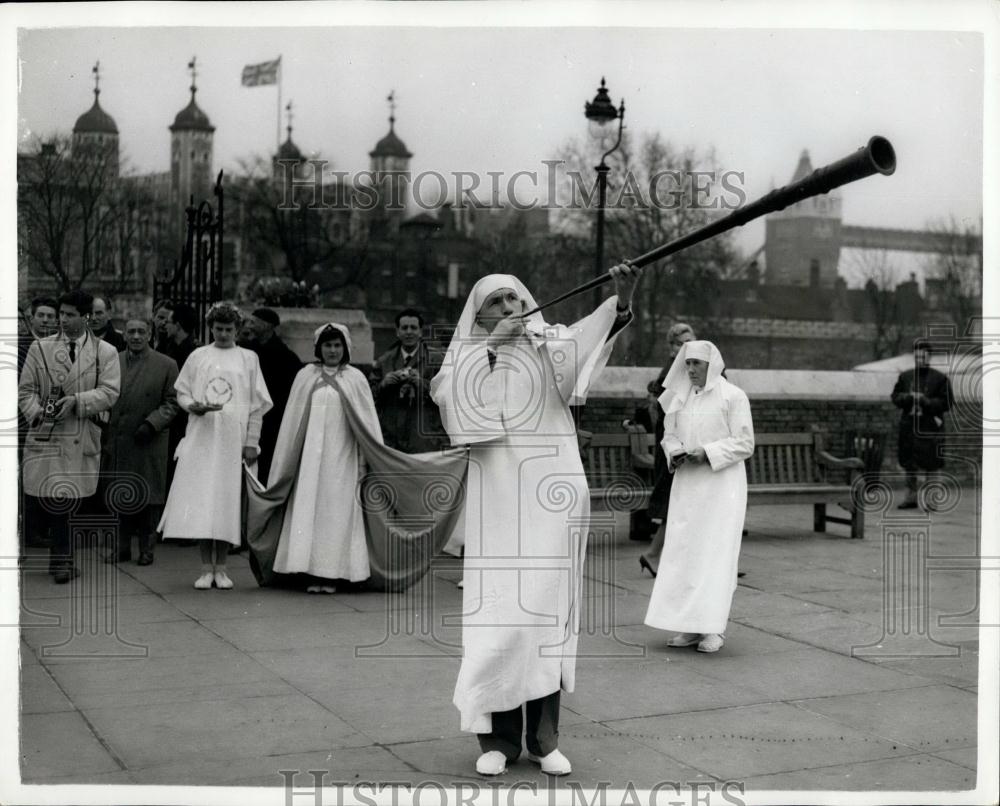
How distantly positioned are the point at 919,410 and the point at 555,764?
11444 mm

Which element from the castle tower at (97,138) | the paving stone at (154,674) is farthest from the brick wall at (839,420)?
the castle tower at (97,138)

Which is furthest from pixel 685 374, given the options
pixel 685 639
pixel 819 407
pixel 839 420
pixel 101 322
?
pixel 839 420

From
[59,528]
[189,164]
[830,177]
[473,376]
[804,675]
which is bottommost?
[804,675]

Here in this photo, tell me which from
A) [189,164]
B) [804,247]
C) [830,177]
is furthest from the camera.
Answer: [804,247]

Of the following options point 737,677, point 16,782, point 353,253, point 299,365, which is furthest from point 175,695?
point 353,253

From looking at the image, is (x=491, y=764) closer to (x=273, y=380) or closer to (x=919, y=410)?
(x=273, y=380)

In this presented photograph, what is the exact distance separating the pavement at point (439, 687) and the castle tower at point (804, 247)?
58051 millimetres

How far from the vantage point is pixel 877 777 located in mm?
5215

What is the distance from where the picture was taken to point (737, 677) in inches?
273

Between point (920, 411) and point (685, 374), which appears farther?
point (920, 411)

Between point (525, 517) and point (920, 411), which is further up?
point (920, 411)

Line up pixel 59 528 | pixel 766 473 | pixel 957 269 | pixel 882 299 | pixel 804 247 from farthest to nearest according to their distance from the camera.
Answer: pixel 804 247 → pixel 882 299 → pixel 957 269 → pixel 766 473 → pixel 59 528

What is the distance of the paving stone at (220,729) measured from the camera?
534cm

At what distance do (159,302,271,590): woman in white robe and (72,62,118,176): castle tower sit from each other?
15095mm
